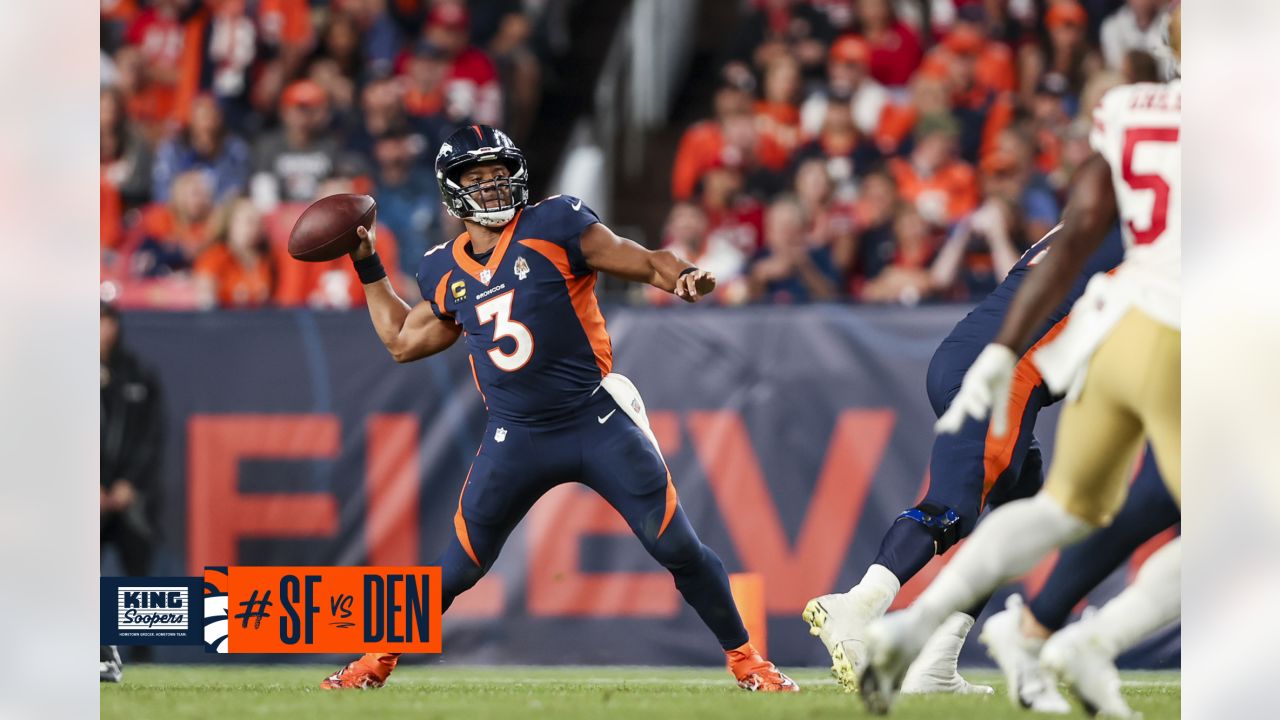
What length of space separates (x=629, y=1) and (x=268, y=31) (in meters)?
2.28

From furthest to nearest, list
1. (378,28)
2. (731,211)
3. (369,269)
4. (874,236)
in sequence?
(378,28) → (731,211) → (874,236) → (369,269)

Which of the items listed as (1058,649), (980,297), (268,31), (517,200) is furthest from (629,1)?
(1058,649)

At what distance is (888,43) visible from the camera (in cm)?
831

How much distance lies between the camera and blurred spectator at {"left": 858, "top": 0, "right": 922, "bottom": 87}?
8.21 metres

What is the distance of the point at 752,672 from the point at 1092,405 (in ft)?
5.08

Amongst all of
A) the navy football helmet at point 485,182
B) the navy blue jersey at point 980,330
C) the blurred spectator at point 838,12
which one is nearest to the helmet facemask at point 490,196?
the navy football helmet at point 485,182

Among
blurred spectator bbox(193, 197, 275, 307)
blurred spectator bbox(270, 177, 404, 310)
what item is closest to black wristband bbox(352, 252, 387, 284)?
blurred spectator bbox(270, 177, 404, 310)

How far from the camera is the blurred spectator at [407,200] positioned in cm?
647

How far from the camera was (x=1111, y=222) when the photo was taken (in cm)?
358

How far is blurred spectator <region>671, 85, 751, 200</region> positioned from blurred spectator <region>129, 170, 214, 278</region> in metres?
2.24

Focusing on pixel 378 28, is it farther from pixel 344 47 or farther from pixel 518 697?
pixel 518 697

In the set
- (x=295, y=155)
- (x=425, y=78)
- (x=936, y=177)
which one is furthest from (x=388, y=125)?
(x=936, y=177)
